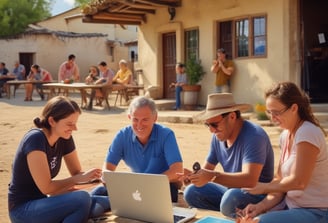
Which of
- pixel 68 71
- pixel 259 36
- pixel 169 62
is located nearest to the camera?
pixel 259 36

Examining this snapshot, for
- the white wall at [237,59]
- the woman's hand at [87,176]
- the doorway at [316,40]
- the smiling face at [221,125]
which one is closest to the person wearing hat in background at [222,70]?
the white wall at [237,59]

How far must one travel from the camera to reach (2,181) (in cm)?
615

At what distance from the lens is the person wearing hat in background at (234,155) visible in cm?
326

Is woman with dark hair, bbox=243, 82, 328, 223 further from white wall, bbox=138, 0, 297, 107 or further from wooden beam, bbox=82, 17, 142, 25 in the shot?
wooden beam, bbox=82, 17, 142, 25

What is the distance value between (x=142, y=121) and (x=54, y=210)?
928 mm

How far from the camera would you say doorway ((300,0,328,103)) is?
13.0 metres

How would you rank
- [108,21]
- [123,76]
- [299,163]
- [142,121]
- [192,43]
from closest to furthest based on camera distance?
[299,163] < [142,121] < [192,43] < [123,76] < [108,21]

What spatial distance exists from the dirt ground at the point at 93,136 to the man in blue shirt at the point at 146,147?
145 centimetres

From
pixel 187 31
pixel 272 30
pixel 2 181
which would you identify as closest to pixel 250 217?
pixel 2 181

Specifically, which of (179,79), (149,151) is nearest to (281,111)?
(149,151)

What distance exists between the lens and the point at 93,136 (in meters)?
9.81

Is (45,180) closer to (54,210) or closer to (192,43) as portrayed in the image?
(54,210)

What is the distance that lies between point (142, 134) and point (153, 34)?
11.4 metres

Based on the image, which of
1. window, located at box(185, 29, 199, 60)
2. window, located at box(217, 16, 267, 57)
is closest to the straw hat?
window, located at box(217, 16, 267, 57)
